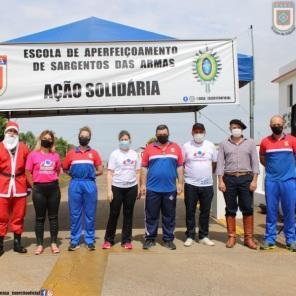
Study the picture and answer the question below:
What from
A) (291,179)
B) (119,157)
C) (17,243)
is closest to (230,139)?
(291,179)

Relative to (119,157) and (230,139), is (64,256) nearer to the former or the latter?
(119,157)

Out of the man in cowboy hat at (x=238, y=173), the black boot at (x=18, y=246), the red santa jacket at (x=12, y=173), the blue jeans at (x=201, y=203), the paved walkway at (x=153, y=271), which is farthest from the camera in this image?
the blue jeans at (x=201, y=203)

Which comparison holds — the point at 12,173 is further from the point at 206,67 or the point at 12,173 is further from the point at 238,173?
the point at 206,67

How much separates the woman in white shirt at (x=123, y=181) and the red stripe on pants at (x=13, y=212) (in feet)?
4.23

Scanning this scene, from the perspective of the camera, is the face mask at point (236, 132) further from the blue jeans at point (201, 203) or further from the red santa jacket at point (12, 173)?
the red santa jacket at point (12, 173)

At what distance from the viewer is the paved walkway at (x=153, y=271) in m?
5.21

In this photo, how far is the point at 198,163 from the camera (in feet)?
24.2

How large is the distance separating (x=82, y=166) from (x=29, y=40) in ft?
8.74

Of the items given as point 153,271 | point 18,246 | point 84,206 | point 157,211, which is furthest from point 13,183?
point 153,271

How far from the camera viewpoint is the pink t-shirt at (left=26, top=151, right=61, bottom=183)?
270 inches

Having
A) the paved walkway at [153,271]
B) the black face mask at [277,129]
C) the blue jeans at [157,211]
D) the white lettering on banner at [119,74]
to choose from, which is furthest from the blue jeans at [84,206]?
the black face mask at [277,129]

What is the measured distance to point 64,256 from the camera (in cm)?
A: 672

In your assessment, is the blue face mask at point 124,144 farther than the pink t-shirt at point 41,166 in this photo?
Yes

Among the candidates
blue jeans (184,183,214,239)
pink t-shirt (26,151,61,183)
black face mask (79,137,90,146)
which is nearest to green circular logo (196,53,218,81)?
blue jeans (184,183,214,239)
